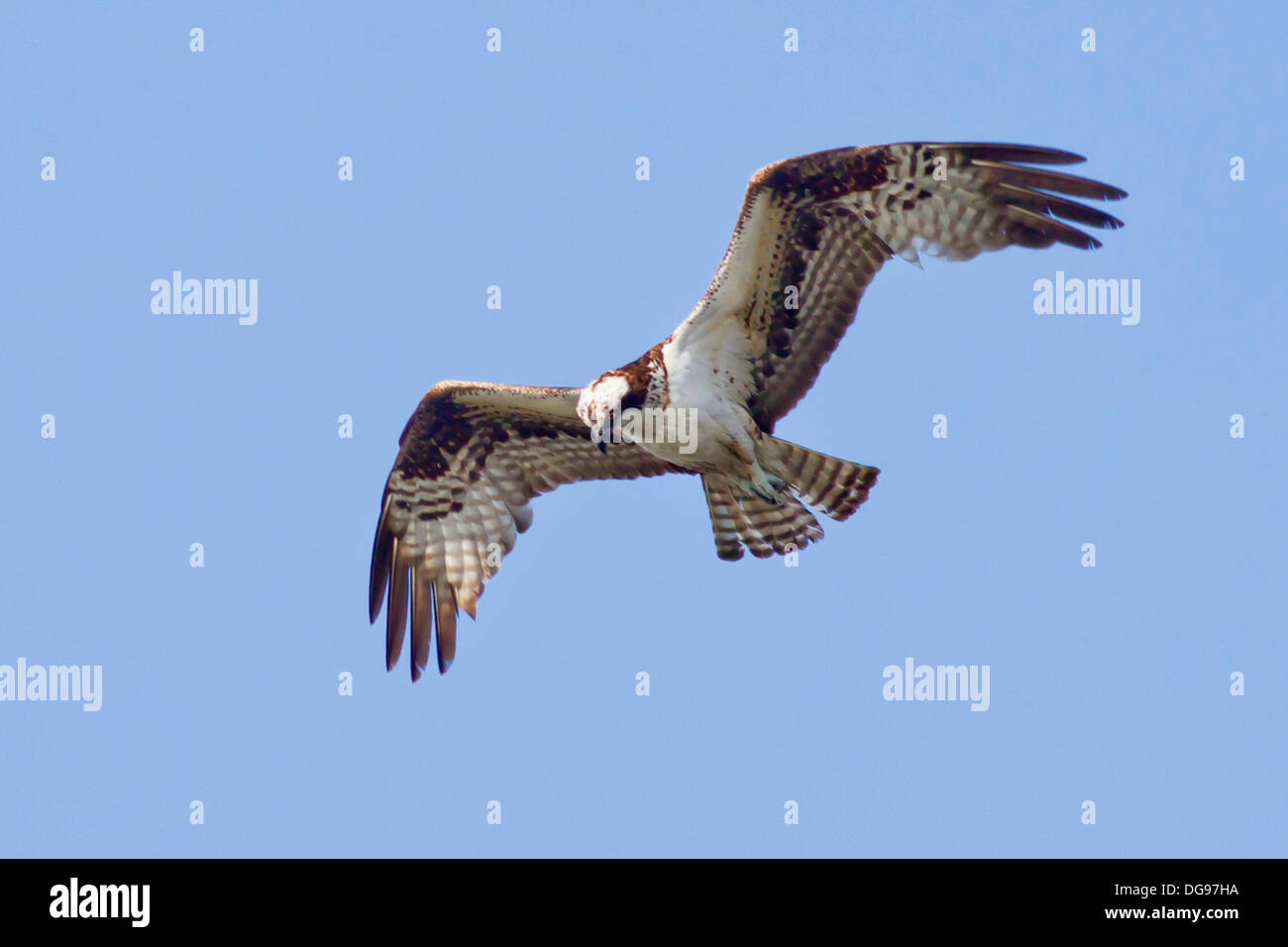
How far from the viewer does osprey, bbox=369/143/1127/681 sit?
11539mm

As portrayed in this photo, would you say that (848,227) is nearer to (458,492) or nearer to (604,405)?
(604,405)

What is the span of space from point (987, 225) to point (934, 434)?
7.43 feet

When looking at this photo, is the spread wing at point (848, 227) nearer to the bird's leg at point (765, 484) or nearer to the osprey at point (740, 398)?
the osprey at point (740, 398)

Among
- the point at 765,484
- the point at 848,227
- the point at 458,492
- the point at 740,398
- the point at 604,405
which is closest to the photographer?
the point at 848,227

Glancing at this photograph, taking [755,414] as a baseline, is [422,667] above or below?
below

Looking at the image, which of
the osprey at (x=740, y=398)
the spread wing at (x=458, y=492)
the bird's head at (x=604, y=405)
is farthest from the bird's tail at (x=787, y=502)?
the bird's head at (x=604, y=405)

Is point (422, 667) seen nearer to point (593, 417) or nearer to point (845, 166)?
point (593, 417)

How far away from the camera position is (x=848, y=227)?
461 inches

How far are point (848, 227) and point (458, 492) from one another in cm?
403

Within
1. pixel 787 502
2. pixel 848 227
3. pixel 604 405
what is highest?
pixel 848 227

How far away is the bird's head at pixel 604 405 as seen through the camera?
11984 millimetres

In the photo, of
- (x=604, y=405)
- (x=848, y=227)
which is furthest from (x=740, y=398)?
(x=848, y=227)

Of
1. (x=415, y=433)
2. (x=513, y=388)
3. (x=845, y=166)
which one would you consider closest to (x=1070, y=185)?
(x=845, y=166)

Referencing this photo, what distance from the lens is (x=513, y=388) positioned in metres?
12.9
